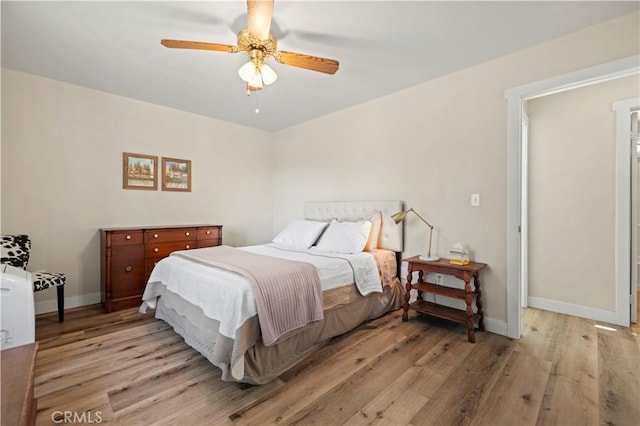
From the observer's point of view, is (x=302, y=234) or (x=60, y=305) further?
(x=302, y=234)

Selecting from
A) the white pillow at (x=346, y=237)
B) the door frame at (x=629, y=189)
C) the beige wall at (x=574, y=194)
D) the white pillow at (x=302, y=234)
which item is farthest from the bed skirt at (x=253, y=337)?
the door frame at (x=629, y=189)

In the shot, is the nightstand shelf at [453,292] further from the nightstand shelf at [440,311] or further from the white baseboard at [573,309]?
the white baseboard at [573,309]

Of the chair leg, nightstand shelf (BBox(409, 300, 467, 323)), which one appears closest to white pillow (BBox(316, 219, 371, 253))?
nightstand shelf (BBox(409, 300, 467, 323))

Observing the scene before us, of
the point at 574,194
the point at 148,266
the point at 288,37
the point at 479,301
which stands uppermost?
the point at 288,37

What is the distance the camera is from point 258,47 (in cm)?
184

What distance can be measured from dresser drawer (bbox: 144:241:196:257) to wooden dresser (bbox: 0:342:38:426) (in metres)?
2.44

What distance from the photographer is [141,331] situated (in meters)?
2.61

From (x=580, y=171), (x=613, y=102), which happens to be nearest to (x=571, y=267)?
(x=580, y=171)

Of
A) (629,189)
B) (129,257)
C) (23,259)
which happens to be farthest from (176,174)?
(629,189)

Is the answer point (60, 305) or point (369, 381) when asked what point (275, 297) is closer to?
point (369, 381)

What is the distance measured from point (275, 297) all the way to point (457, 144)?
2.32 meters

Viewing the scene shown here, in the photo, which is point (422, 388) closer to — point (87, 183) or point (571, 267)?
point (571, 267)

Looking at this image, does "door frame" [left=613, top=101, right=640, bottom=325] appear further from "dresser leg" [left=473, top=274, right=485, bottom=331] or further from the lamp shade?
the lamp shade

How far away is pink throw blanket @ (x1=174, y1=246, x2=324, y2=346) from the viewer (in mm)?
1844
